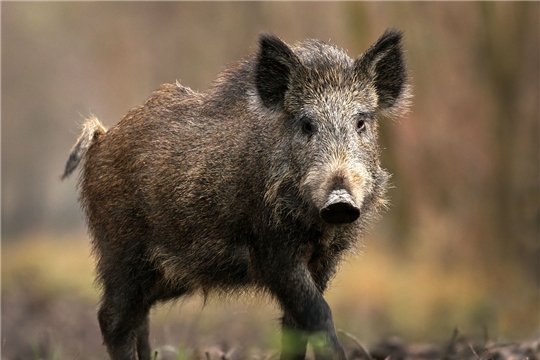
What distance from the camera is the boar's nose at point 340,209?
4930 mm

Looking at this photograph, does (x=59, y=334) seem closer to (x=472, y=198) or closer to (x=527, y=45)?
(x=472, y=198)

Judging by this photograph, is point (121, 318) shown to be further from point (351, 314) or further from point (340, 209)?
point (351, 314)

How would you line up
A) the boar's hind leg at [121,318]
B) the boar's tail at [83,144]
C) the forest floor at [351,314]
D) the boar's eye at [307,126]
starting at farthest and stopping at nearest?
the forest floor at [351,314] → the boar's tail at [83,144] → the boar's hind leg at [121,318] → the boar's eye at [307,126]

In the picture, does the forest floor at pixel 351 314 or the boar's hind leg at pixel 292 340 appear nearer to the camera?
the boar's hind leg at pixel 292 340

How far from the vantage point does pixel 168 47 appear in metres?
15.4

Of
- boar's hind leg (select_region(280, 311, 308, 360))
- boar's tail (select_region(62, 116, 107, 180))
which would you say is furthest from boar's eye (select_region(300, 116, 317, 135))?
boar's tail (select_region(62, 116, 107, 180))

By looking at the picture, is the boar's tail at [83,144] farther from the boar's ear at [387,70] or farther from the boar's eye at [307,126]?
the boar's ear at [387,70]

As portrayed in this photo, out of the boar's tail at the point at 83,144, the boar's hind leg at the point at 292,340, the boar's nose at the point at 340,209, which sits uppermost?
the boar's tail at the point at 83,144

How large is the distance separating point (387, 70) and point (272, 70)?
79 centimetres

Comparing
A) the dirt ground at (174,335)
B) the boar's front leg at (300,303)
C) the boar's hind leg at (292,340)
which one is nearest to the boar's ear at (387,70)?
the boar's front leg at (300,303)

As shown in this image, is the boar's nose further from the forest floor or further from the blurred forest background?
the blurred forest background

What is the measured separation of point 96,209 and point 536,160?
6.61m

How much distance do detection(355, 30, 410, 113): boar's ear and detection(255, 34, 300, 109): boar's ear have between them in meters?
0.45

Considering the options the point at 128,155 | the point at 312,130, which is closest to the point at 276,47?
the point at 312,130
